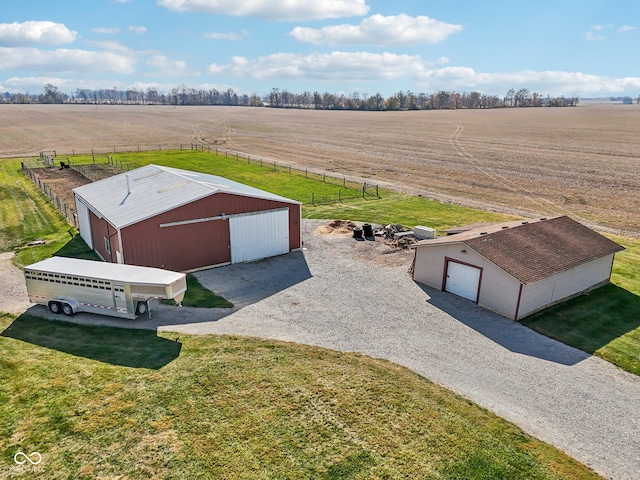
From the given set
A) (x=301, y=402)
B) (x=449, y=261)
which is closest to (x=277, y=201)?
(x=449, y=261)

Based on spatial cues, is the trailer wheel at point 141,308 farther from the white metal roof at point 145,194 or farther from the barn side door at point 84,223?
the barn side door at point 84,223

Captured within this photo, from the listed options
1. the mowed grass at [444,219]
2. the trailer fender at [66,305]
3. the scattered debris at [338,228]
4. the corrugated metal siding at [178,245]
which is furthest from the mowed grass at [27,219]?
the scattered debris at [338,228]

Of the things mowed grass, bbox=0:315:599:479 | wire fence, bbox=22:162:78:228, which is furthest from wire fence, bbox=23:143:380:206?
mowed grass, bbox=0:315:599:479

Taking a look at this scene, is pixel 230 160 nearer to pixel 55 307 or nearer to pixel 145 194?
pixel 145 194

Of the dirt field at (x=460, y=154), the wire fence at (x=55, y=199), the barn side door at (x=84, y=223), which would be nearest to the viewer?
the barn side door at (x=84, y=223)

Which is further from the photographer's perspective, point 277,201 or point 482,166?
point 482,166

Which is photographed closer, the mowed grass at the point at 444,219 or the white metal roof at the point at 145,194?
the mowed grass at the point at 444,219

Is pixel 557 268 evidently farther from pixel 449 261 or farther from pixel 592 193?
pixel 592 193
